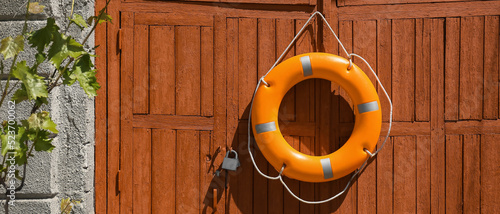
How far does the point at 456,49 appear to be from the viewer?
7.64 feet

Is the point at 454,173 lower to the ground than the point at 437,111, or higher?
lower

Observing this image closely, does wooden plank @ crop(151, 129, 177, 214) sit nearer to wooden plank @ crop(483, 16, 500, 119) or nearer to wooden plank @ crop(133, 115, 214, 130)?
wooden plank @ crop(133, 115, 214, 130)

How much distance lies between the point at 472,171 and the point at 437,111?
43 centimetres

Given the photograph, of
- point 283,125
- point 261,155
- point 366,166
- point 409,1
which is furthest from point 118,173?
point 409,1

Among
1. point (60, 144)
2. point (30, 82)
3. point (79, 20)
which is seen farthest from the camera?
point (60, 144)

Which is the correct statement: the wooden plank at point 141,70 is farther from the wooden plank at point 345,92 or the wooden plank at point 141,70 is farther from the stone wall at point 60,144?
the wooden plank at point 345,92

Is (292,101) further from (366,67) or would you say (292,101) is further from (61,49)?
(61,49)

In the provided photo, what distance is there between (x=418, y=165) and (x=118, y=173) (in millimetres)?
1833

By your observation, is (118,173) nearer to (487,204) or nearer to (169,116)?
(169,116)

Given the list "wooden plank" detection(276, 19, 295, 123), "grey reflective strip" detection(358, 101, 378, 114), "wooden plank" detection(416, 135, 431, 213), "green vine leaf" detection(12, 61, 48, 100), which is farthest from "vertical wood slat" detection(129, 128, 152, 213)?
"wooden plank" detection(416, 135, 431, 213)


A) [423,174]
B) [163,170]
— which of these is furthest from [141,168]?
[423,174]

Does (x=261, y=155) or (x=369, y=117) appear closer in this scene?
(x=369, y=117)

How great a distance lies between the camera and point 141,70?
7.73 ft

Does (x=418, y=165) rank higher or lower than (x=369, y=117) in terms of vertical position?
lower
